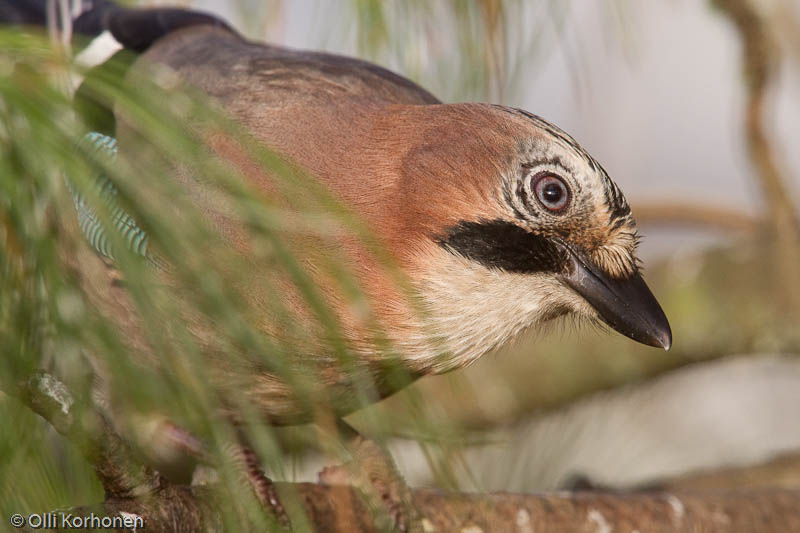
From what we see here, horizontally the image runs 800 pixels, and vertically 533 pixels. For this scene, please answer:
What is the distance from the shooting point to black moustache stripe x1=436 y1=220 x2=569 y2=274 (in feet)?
5.98

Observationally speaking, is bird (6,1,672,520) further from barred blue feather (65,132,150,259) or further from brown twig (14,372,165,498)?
barred blue feather (65,132,150,259)

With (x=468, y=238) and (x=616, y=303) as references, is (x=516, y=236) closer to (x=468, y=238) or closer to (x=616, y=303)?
(x=468, y=238)

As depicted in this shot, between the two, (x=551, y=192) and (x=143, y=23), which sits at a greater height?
(x=551, y=192)

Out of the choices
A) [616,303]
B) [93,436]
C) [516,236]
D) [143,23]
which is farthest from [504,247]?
[143,23]

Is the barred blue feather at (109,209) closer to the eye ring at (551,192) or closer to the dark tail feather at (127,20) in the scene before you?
the eye ring at (551,192)

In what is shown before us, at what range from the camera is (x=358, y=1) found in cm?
203

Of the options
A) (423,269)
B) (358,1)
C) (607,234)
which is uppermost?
(358,1)

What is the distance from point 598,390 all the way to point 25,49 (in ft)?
8.45

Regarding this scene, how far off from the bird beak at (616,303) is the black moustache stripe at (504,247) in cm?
3

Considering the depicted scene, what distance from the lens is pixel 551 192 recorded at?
1.80 m

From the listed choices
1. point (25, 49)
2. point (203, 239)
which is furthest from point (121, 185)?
point (25, 49)

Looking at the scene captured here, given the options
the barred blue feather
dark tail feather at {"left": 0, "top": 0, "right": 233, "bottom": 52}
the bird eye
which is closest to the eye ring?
the bird eye

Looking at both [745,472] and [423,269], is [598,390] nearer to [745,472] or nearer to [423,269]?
[745,472]

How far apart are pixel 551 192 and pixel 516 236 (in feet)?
0.33
